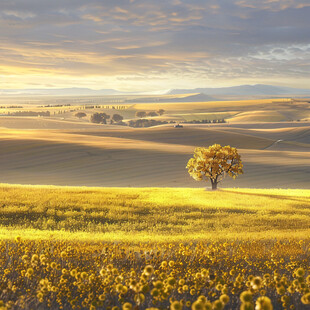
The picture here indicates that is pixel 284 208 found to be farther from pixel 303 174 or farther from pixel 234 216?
pixel 303 174

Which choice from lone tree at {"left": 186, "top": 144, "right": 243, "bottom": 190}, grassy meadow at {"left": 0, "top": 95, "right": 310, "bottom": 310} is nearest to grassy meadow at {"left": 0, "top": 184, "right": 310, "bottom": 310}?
grassy meadow at {"left": 0, "top": 95, "right": 310, "bottom": 310}

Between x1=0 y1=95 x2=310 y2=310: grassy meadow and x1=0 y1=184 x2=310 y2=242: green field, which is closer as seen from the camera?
x1=0 y1=95 x2=310 y2=310: grassy meadow

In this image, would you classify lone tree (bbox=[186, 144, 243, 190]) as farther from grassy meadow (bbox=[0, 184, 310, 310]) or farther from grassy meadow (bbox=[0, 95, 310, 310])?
grassy meadow (bbox=[0, 184, 310, 310])

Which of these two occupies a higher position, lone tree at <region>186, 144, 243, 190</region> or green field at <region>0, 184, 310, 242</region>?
lone tree at <region>186, 144, 243, 190</region>

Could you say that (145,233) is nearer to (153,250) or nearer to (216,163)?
(153,250)

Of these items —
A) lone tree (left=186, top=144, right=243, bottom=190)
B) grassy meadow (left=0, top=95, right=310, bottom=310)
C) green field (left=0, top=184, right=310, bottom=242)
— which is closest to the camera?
grassy meadow (left=0, top=95, right=310, bottom=310)

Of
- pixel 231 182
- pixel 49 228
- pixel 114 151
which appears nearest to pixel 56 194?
pixel 49 228

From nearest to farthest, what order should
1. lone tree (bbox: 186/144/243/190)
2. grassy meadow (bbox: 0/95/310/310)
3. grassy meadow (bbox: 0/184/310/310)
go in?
grassy meadow (bbox: 0/184/310/310) → grassy meadow (bbox: 0/95/310/310) → lone tree (bbox: 186/144/243/190)

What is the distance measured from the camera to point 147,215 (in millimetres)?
17531

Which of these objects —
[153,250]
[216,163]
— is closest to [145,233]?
[153,250]

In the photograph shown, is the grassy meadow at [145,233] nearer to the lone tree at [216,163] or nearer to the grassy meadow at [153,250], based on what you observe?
the grassy meadow at [153,250]

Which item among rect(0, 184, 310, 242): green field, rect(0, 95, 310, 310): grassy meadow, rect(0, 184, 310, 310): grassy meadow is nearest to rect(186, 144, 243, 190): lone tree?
rect(0, 95, 310, 310): grassy meadow

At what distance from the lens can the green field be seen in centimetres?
1429

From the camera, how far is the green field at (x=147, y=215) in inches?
563
